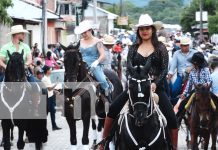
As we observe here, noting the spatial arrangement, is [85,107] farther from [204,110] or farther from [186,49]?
[186,49]

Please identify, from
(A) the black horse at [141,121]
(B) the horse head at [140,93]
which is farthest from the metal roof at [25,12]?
(B) the horse head at [140,93]

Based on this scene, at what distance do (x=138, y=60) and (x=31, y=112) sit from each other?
4462 millimetres

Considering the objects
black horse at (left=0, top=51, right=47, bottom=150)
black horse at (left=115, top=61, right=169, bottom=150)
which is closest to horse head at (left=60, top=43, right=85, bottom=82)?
black horse at (left=0, top=51, right=47, bottom=150)

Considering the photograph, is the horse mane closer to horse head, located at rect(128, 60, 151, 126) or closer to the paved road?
the paved road

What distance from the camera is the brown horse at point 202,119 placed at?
1341 cm

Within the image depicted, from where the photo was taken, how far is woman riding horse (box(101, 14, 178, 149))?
9562 mm

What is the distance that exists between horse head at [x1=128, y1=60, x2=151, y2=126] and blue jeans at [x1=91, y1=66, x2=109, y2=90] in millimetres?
5173

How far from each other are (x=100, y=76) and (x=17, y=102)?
6.85 ft

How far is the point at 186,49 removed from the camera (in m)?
15.8

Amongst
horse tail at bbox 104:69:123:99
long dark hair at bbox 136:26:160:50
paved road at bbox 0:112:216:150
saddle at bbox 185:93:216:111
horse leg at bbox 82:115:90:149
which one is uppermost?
long dark hair at bbox 136:26:160:50

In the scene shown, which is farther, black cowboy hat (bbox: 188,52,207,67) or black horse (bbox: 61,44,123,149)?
black cowboy hat (bbox: 188,52,207,67)

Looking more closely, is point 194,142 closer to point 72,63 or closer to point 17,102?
point 72,63

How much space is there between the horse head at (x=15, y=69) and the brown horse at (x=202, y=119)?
3.50 m

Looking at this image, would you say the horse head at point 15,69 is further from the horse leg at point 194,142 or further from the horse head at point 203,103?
the horse leg at point 194,142
